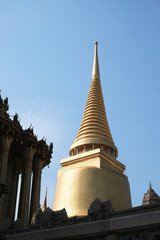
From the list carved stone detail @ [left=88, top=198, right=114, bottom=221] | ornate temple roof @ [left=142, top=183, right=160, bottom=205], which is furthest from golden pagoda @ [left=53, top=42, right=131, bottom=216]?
carved stone detail @ [left=88, top=198, right=114, bottom=221]

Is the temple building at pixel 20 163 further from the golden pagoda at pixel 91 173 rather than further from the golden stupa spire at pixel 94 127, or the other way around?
the golden stupa spire at pixel 94 127

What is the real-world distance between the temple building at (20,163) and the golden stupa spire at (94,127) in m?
6.64

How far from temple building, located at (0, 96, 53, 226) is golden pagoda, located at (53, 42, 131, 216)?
3875mm

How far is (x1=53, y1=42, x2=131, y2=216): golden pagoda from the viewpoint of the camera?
28.0 metres

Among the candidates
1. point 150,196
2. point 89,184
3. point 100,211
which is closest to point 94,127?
point 89,184

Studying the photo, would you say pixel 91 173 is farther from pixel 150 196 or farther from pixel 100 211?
pixel 100 211

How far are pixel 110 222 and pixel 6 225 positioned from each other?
186 inches

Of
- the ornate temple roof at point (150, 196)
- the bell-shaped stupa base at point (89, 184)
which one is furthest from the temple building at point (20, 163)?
the ornate temple roof at point (150, 196)

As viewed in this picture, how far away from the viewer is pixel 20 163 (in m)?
25.5

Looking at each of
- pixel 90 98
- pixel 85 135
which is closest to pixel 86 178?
pixel 85 135

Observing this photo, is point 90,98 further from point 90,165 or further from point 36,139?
point 36,139

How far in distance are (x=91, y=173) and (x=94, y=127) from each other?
6.10m

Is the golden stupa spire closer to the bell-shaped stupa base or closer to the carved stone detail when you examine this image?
the bell-shaped stupa base

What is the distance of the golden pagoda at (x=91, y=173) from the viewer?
91.9 feet
